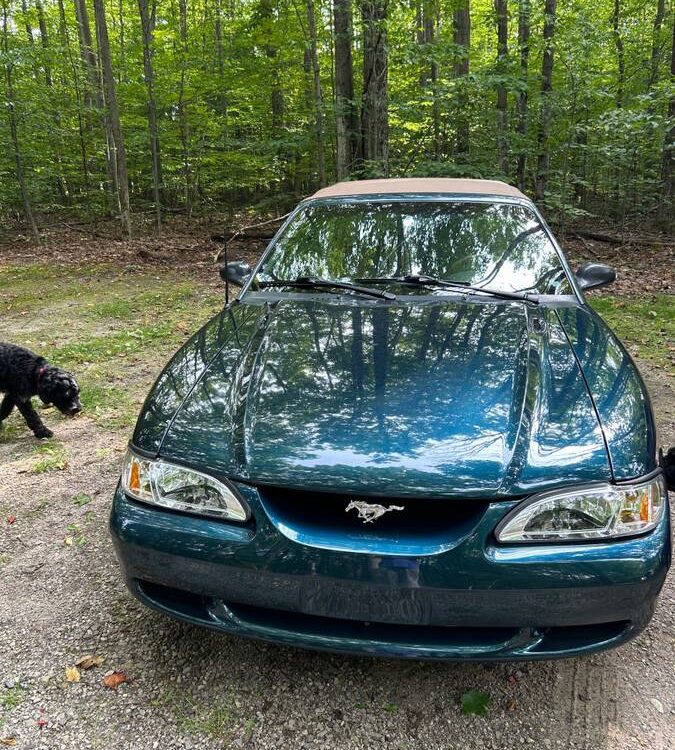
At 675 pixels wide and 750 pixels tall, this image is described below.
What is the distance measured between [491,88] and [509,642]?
10.8m

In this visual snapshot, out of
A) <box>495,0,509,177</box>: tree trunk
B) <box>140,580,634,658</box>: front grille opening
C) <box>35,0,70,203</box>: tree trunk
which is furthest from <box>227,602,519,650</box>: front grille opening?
<box>35,0,70,203</box>: tree trunk

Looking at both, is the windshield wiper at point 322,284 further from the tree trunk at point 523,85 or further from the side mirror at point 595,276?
the tree trunk at point 523,85

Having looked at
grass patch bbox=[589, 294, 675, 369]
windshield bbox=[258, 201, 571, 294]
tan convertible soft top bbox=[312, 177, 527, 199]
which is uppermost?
tan convertible soft top bbox=[312, 177, 527, 199]

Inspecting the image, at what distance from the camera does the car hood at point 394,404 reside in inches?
64.9

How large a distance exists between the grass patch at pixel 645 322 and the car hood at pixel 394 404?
3.60 meters

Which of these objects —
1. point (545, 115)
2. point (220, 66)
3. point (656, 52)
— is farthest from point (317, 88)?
point (656, 52)

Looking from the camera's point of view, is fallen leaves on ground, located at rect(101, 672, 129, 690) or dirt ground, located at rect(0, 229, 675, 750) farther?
fallen leaves on ground, located at rect(101, 672, 129, 690)

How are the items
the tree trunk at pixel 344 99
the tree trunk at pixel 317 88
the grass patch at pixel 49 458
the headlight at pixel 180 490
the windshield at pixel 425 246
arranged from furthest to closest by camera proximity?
the tree trunk at pixel 317 88, the tree trunk at pixel 344 99, the grass patch at pixel 49 458, the windshield at pixel 425 246, the headlight at pixel 180 490

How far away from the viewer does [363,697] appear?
1.89m

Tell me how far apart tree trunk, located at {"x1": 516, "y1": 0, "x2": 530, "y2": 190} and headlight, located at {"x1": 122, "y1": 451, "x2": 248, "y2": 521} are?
10362 millimetres

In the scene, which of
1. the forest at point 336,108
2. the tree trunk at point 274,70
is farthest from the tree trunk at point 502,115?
the tree trunk at point 274,70

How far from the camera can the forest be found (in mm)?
10008

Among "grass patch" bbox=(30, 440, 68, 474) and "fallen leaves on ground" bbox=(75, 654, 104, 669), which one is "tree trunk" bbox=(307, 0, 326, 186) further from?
"fallen leaves on ground" bbox=(75, 654, 104, 669)

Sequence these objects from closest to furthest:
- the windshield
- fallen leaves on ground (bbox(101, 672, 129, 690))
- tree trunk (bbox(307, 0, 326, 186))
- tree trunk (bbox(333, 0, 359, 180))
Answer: fallen leaves on ground (bbox(101, 672, 129, 690)) → the windshield → tree trunk (bbox(333, 0, 359, 180)) → tree trunk (bbox(307, 0, 326, 186))
